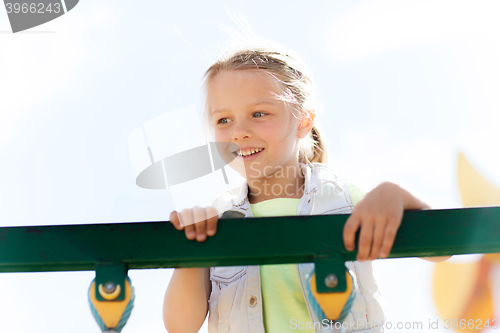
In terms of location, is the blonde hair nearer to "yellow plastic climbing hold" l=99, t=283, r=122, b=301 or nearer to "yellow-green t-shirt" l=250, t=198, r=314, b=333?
"yellow-green t-shirt" l=250, t=198, r=314, b=333

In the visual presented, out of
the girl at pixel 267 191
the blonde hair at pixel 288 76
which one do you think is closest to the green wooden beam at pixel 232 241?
the girl at pixel 267 191

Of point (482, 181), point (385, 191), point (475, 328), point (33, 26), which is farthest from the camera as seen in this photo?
point (482, 181)

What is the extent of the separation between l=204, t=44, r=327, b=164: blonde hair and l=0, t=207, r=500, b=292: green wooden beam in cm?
141

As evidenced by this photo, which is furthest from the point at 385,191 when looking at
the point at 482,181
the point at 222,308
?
the point at 482,181

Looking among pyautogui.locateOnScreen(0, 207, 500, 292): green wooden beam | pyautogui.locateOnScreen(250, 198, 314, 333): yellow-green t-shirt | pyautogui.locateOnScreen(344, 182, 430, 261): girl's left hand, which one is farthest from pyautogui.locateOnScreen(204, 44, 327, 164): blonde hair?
pyautogui.locateOnScreen(0, 207, 500, 292): green wooden beam

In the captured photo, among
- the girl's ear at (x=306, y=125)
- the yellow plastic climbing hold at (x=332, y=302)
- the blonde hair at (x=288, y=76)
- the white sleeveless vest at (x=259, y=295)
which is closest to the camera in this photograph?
the yellow plastic climbing hold at (x=332, y=302)

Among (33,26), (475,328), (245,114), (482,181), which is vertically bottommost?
(475,328)

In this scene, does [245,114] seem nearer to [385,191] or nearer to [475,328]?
[385,191]

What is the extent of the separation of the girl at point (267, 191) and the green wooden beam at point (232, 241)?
0.37 metres

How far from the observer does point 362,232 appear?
98 cm

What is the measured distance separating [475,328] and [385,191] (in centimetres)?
69

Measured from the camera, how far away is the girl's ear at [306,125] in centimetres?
256

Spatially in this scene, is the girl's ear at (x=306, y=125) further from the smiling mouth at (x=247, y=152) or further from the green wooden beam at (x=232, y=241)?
the green wooden beam at (x=232, y=241)

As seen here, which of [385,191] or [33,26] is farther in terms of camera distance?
[33,26]
